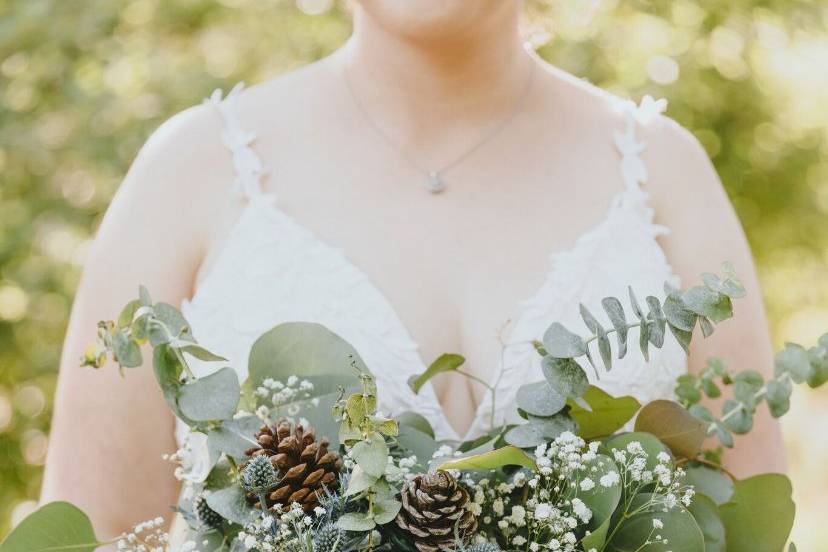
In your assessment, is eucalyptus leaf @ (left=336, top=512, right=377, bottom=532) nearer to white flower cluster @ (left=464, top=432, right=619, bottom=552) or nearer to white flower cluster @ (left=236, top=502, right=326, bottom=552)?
white flower cluster @ (left=236, top=502, right=326, bottom=552)

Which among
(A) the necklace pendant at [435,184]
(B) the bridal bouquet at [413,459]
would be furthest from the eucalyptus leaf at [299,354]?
(A) the necklace pendant at [435,184]

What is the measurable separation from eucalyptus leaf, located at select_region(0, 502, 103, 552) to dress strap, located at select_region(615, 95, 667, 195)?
109 centimetres

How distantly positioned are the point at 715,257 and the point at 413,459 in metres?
0.92

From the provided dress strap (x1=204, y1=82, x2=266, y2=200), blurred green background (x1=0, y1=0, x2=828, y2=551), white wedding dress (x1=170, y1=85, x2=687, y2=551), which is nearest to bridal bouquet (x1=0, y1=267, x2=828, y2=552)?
white wedding dress (x1=170, y1=85, x2=687, y2=551)

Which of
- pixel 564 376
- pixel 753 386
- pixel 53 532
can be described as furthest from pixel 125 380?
pixel 753 386

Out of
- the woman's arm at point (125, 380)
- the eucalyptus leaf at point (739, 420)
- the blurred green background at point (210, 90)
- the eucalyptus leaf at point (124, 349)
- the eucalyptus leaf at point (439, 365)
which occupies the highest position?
the eucalyptus leaf at point (124, 349)

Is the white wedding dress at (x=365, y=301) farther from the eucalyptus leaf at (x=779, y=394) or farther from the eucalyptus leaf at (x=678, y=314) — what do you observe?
the eucalyptus leaf at (x=678, y=314)

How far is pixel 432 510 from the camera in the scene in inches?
46.1

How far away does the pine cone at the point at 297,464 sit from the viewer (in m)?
1.21

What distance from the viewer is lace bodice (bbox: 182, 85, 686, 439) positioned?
1.78 m

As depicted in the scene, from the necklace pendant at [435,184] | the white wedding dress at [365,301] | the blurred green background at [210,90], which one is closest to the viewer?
the white wedding dress at [365,301]

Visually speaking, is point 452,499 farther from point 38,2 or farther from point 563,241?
point 38,2

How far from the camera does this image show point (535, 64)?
2152 millimetres

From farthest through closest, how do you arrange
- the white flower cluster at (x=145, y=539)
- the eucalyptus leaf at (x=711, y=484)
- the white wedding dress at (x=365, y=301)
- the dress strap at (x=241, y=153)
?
the dress strap at (x=241, y=153) → the white wedding dress at (x=365, y=301) → the eucalyptus leaf at (x=711, y=484) → the white flower cluster at (x=145, y=539)
